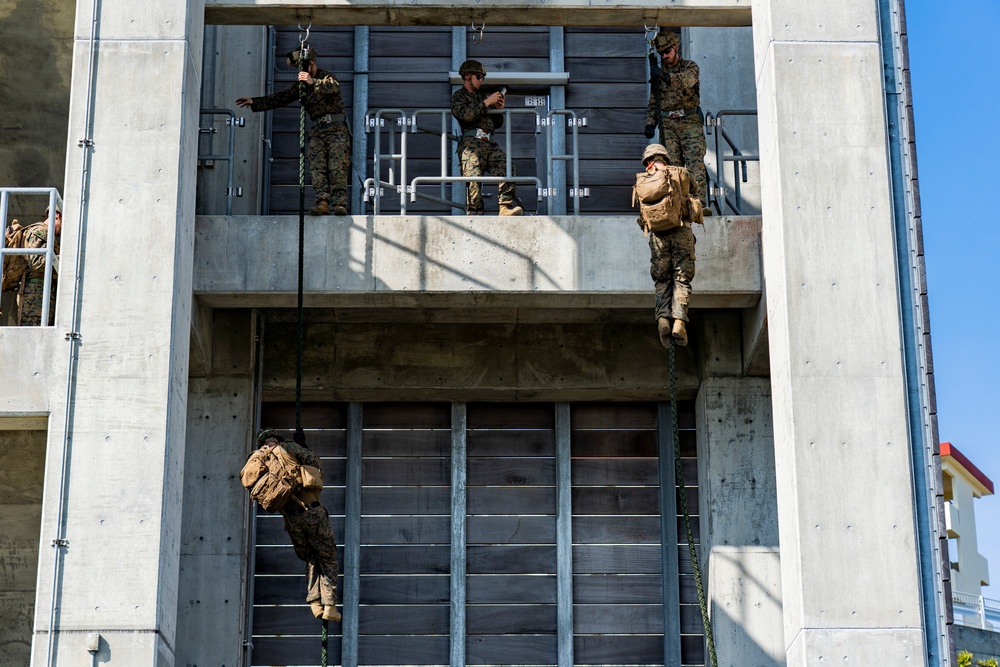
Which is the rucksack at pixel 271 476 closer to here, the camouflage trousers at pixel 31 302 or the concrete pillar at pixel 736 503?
the camouflage trousers at pixel 31 302

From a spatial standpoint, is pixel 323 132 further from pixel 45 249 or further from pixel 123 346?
pixel 123 346

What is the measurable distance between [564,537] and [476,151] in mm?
3655

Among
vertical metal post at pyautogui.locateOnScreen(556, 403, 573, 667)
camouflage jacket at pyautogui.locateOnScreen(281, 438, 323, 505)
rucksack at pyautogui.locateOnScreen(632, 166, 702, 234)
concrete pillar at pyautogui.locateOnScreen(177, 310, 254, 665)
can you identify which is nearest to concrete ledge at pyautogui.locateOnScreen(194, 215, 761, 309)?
concrete pillar at pyautogui.locateOnScreen(177, 310, 254, 665)

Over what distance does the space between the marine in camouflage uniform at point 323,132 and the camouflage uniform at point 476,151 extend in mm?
1059

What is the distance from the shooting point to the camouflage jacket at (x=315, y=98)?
14.2 m

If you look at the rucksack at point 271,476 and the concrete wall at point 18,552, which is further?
the concrete wall at point 18,552

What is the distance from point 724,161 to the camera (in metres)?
14.8

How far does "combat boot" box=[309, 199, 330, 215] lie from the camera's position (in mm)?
13984

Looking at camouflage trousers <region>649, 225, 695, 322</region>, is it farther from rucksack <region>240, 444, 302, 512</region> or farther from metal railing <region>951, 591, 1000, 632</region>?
metal railing <region>951, 591, 1000, 632</region>

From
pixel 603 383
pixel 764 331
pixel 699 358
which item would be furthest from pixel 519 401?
pixel 764 331

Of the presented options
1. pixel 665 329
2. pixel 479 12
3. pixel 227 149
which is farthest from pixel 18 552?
pixel 665 329

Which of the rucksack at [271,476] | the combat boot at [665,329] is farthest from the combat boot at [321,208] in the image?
the combat boot at [665,329]

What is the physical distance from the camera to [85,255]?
40.2ft

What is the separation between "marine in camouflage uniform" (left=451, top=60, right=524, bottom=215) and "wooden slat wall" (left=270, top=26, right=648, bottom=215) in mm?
1277
